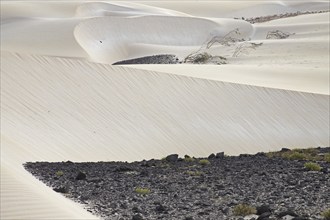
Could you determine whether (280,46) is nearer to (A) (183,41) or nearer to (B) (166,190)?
(A) (183,41)

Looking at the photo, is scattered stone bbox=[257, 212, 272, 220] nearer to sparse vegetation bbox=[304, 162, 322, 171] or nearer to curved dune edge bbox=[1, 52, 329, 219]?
sparse vegetation bbox=[304, 162, 322, 171]

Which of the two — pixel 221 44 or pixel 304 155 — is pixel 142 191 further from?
pixel 221 44

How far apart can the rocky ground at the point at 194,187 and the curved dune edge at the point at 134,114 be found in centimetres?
121

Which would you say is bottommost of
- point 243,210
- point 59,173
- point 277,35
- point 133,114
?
point 243,210

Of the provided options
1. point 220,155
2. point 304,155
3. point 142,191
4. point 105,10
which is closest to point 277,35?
point 105,10

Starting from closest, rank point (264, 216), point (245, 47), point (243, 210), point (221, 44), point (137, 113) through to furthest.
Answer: point (264, 216)
point (243, 210)
point (137, 113)
point (245, 47)
point (221, 44)

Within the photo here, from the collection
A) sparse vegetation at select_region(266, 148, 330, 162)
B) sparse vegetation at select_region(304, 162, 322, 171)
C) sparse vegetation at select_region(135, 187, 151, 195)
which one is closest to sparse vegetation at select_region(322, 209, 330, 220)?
sparse vegetation at select_region(135, 187, 151, 195)

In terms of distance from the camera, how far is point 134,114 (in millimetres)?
17094

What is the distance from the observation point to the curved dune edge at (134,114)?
1452cm

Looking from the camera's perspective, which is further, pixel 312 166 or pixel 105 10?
pixel 105 10

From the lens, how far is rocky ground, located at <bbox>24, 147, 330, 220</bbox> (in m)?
9.30

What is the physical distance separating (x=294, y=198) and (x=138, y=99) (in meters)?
8.52

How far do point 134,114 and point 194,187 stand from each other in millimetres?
6222

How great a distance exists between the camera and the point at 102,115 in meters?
16.5
